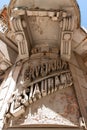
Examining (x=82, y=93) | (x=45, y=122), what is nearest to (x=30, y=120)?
(x=45, y=122)

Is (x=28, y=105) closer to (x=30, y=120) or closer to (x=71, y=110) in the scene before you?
(x=30, y=120)

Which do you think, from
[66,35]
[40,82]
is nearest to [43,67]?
[40,82]

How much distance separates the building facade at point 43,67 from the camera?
4.26m

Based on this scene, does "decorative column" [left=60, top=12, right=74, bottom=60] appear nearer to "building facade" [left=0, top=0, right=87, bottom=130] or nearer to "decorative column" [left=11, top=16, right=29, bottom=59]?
"building facade" [left=0, top=0, right=87, bottom=130]

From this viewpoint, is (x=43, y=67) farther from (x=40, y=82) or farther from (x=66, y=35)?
(x=66, y=35)

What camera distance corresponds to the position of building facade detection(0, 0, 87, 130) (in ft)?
14.0

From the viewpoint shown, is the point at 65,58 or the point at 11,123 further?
→ the point at 65,58

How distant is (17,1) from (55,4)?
562 mm

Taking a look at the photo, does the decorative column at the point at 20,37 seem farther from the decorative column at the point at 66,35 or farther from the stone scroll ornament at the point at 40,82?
the decorative column at the point at 66,35

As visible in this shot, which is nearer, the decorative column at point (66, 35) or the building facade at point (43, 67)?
the building facade at point (43, 67)

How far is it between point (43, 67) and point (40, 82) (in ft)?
1.10

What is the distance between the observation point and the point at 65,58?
203 inches

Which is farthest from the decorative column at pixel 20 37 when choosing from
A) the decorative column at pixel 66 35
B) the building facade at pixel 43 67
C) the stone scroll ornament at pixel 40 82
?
the decorative column at pixel 66 35

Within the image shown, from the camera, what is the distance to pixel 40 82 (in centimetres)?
468
